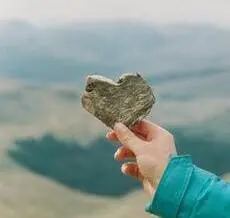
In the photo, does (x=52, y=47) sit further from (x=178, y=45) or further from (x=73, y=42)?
(x=178, y=45)

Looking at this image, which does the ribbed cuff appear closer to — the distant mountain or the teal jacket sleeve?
the teal jacket sleeve

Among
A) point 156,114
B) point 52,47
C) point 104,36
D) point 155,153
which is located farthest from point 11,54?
point 155,153

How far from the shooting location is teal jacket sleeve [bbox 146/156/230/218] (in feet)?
3.97

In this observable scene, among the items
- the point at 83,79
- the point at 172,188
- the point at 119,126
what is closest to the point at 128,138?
the point at 119,126

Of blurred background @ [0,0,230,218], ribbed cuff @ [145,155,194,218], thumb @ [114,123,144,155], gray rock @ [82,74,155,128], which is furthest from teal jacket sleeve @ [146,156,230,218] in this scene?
blurred background @ [0,0,230,218]

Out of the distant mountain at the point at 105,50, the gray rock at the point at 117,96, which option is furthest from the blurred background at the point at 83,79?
the gray rock at the point at 117,96

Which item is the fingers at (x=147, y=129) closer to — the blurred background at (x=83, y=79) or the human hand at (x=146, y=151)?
the human hand at (x=146, y=151)

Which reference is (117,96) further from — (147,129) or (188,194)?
(188,194)

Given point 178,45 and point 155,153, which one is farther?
point 178,45

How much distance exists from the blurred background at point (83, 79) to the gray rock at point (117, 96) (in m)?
2.35

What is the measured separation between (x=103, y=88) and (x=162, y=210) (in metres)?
0.53

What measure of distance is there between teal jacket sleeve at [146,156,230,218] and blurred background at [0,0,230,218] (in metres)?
2.81

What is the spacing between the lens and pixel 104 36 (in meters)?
4.30

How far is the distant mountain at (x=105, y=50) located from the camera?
14.1 ft
